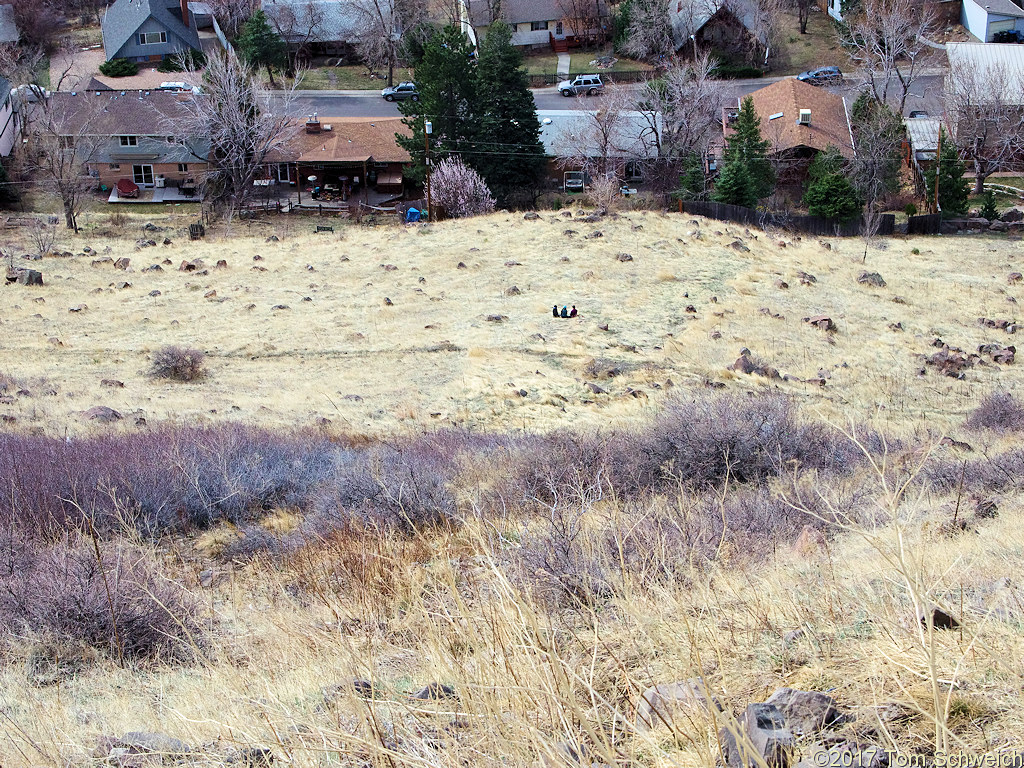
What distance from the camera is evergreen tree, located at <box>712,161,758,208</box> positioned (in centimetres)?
3784

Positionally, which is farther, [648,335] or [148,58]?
[148,58]

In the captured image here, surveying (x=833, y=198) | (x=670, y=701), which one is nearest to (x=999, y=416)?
(x=670, y=701)

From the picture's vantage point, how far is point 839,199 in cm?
3806

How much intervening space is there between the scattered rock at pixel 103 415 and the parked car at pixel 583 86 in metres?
43.7

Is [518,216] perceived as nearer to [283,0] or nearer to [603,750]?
[603,750]

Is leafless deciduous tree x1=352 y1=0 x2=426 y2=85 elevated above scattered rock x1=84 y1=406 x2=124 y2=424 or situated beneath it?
elevated above

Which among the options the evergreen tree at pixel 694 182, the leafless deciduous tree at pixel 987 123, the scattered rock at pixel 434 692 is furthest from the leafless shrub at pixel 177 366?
the leafless deciduous tree at pixel 987 123

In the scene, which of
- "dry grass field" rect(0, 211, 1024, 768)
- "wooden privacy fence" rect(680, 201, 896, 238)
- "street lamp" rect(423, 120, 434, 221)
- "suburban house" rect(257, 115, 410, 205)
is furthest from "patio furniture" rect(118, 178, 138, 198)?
"wooden privacy fence" rect(680, 201, 896, 238)

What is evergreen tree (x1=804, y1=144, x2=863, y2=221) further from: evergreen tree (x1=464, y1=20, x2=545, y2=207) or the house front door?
the house front door

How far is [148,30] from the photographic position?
59438 millimetres

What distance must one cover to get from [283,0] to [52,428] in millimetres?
56124

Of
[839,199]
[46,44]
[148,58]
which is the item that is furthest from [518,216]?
[46,44]

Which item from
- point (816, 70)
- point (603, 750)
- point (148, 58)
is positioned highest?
point (148, 58)

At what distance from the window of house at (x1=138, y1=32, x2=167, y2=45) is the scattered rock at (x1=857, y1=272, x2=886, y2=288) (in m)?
50.0
